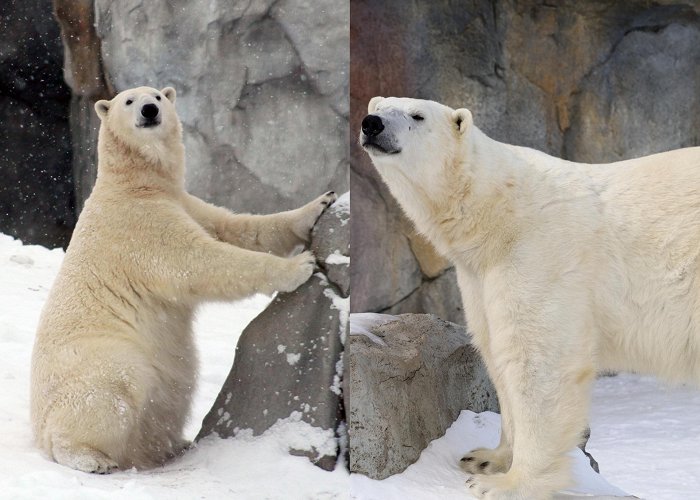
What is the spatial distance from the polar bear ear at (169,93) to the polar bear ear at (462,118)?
873 mm

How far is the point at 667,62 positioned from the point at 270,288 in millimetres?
2164

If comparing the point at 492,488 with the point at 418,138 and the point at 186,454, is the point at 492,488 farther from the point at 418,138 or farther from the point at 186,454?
the point at 418,138

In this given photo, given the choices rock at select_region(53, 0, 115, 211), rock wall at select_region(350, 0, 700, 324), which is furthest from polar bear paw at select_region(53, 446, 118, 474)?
rock wall at select_region(350, 0, 700, 324)

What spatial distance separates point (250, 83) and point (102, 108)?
49 cm

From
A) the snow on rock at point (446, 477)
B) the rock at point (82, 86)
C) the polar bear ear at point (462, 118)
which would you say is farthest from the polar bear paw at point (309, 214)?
the snow on rock at point (446, 477)

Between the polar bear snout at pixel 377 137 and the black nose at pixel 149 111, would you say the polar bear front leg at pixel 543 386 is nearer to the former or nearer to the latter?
the polar bear snout at pixel 377 137

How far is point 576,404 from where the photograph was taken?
2.16m

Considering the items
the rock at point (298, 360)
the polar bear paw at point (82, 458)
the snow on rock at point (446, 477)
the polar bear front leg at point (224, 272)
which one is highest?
the polar bear front leg at point (224, 272)

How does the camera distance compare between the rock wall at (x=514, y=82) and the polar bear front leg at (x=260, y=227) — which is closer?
the polar bear front leg at (x=260, y=227)

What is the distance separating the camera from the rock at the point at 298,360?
249 centimetres

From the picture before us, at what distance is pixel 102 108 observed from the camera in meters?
2.38

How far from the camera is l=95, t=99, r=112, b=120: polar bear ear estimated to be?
237cm

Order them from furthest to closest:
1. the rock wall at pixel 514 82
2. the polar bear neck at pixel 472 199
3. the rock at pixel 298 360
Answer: the rock wall at pixel 514 82
the rock at pixel 298 360
the polar bear neck at pixel 472 199

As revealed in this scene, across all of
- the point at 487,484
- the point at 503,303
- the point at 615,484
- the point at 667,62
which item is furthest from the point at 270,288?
the point at 667,62
